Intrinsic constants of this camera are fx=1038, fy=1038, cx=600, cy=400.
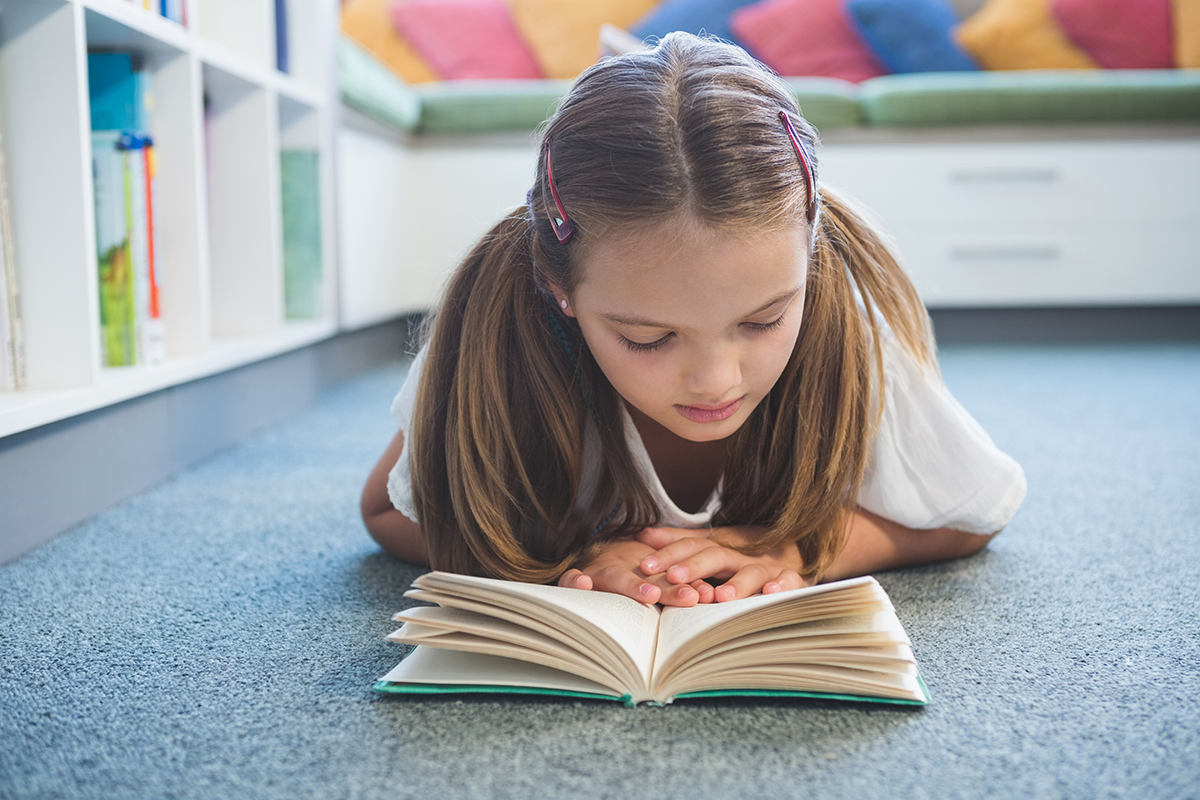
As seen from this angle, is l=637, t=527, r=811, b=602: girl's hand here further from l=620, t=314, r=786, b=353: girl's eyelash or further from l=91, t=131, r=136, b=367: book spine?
l=91, t=131, r=136, b=367: book spine

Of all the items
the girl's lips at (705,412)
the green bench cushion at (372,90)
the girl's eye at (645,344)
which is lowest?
the girl's lips at (705,412)

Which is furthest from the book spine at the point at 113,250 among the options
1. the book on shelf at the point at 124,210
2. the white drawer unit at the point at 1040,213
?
the white drawer unit at the point at 1040,213

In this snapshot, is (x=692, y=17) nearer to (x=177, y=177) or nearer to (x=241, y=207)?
(x=241, y=207)

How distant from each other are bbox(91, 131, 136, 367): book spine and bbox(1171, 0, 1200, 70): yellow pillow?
9.18 feet

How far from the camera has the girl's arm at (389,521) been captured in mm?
940

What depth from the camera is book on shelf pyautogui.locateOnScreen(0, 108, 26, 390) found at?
1020 millimetres

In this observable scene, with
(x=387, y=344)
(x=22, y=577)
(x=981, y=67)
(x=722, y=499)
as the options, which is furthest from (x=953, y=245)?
(x=22, y=577)

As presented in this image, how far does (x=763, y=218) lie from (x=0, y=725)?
1.88ft

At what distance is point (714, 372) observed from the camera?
703mm

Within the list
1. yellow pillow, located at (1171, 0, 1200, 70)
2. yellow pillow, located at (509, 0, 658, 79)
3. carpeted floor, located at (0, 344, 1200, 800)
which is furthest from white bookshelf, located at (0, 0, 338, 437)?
yellow pillow, located at (1171, 0, 1200, 70)

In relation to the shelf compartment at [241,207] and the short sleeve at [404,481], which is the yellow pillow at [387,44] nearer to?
the shelf compartment at [241,207]

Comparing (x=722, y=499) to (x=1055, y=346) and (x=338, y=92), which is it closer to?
(x=338, y=92)

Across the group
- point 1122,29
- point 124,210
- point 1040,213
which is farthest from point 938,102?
point 124,210

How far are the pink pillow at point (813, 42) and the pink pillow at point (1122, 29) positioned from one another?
0.54 meters
